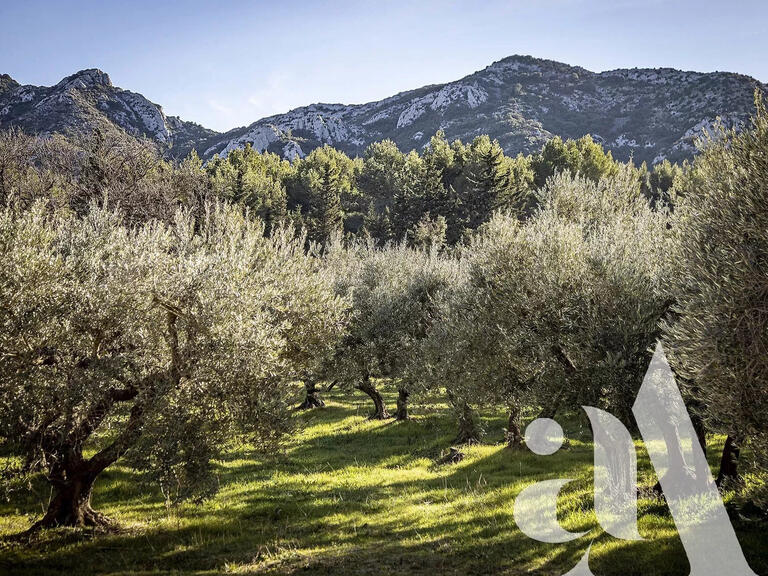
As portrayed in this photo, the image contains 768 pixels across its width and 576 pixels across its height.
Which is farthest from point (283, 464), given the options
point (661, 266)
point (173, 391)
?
point (661, 266)

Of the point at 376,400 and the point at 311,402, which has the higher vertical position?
the point at 376,400

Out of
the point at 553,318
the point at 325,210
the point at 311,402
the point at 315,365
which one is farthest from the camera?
the point at 325,210

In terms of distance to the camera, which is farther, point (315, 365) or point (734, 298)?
point (315, 365)

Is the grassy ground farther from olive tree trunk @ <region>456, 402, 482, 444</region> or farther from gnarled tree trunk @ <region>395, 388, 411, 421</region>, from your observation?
gnarled tree trunk @ <region>395, 388, 411, 421</region>

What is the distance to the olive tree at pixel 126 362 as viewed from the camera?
41.6 feet

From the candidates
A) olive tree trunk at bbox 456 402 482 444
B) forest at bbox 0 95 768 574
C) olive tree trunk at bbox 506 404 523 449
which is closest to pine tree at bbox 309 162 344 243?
forest at bbox 0 95 768 574

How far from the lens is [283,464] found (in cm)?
2542

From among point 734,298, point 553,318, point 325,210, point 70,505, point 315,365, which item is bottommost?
point 70,505

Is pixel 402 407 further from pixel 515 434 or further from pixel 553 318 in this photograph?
pixel 553 318

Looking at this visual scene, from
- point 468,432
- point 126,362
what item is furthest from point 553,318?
point 126,362
